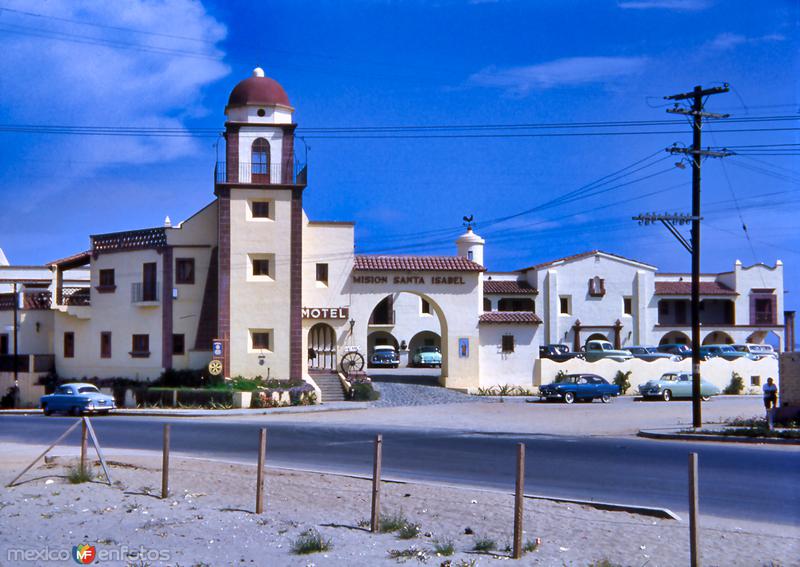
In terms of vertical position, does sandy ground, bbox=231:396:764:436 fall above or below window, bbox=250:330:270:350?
below

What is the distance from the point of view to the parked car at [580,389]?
132ft

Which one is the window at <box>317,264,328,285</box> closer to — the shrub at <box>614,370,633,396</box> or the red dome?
the red dome

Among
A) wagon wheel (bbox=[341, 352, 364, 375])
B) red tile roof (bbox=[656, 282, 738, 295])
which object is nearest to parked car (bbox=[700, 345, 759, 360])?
red tile roof (bbox=[656, 282, 738, 295])

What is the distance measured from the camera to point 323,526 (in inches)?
475

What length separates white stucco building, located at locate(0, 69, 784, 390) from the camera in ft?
133

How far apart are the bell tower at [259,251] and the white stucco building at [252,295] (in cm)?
5

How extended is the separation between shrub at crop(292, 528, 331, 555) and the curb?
15766mm

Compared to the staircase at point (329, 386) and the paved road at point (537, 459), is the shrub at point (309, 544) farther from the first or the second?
the staircase at point (329, 386)

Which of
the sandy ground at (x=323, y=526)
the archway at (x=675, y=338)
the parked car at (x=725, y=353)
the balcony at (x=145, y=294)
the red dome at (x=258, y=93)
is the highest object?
the red dome at (x=258, y=93)

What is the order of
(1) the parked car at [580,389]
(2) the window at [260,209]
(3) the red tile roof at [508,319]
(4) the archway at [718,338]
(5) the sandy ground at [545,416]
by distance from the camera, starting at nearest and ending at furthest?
(5) the sandy ground at [545,416], (1) the parked car at [580,389], (2) the window at [260,209], (3) the red tile roof at [508,319], (4) the archway at [718,338]

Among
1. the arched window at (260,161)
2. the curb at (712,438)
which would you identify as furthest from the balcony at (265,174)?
the curb at (712,438)

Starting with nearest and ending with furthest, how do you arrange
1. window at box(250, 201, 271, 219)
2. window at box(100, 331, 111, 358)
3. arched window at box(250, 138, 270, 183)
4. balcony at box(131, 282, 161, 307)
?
window at box(250, 201, 271, 219) < arched window at box(250, 138, 270, 183) < balcony at box(131, 282, 161, 307) < window at box(100, 331, 111, 358)

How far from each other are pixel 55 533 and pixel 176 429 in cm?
1608

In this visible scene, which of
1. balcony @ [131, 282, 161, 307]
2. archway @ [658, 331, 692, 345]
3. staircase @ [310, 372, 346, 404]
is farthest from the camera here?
archway @ [658, 331, 692, 345]
